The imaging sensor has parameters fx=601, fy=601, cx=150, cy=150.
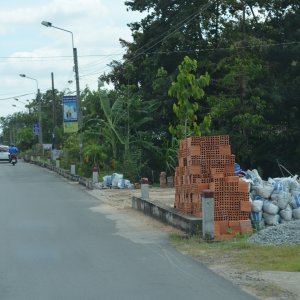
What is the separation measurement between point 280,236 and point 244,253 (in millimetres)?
1221

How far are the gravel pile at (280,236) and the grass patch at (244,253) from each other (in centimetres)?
26

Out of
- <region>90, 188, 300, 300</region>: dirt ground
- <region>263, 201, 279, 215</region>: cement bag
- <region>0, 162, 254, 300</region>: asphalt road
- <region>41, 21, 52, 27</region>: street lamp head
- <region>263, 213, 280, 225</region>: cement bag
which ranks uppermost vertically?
<region>41, 21, 52, 27</region>: street lamp head

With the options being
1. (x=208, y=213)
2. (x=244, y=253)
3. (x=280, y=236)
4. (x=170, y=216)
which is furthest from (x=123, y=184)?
(x=244, y=253)

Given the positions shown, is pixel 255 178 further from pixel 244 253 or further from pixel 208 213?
pixel 244 253

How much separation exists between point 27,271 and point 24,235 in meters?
4.05

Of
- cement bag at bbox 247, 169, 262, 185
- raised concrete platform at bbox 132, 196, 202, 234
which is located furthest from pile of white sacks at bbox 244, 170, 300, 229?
raised concrete platform at bbox 132, 196, 202, 234

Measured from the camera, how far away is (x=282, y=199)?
13117mm

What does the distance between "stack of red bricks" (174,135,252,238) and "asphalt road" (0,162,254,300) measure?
4.14ft

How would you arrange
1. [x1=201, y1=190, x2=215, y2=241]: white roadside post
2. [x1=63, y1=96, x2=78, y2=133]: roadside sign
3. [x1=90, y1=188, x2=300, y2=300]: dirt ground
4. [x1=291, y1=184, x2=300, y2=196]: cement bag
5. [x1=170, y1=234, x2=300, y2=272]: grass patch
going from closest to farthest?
[x1=90, y1=188, x2=300, y2=300]: dirt ground
[x1=170, y1=234, x2=300, y2=272]: grass patch
[x1=201, y1=190, x2=215, y2=241]: white roadside post
[x1=291, y1=184, x2=300, y2=196]: cement bag
[x1=63, y1=96, x2=78, y2=133]: roadside sign

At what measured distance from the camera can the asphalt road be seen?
7.72 meters

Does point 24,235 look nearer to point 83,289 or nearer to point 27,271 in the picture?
point 27,271

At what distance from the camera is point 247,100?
31750 mm

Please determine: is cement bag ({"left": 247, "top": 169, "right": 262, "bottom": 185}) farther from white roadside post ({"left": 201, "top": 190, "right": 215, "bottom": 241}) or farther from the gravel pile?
white roadside post ({"left": 201, "top": 190, "right": 215, "bottom": 241})

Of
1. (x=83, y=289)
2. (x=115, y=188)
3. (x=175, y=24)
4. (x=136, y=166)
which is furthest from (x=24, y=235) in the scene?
(x=175, y=24)
